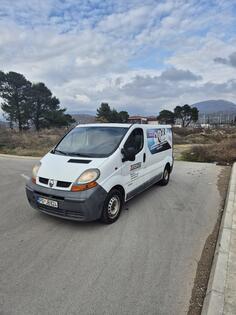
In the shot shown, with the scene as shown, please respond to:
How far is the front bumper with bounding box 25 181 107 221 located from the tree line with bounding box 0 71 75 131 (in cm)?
3919

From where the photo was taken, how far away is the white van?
4016 millimetres

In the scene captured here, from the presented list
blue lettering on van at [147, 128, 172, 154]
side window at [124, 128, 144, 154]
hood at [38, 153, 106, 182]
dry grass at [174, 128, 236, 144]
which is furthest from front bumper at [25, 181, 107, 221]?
dry grass at [174, 128, 236, 144]

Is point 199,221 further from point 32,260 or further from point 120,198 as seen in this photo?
point 32,260

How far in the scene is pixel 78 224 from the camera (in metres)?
4.41

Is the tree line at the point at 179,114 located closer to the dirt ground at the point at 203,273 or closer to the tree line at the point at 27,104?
the tree line at the point at 27,104

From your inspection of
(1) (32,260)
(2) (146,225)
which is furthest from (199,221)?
(1) (32,260)

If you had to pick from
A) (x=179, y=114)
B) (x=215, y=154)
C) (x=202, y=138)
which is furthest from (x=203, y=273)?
(x=179, y=114)

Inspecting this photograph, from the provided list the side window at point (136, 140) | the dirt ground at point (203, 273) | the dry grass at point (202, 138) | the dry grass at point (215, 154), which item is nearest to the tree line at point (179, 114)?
the dry grass at point (202, 138)

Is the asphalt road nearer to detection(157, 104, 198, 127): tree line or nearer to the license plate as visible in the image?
the license plate

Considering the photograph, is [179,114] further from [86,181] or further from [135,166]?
[86,181]

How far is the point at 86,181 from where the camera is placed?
4.01m

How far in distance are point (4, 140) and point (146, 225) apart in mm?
19850

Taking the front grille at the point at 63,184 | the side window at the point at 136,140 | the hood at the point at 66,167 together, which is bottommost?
the front grille at the point at 63,184

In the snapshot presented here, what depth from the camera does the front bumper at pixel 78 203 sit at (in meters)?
3.94
